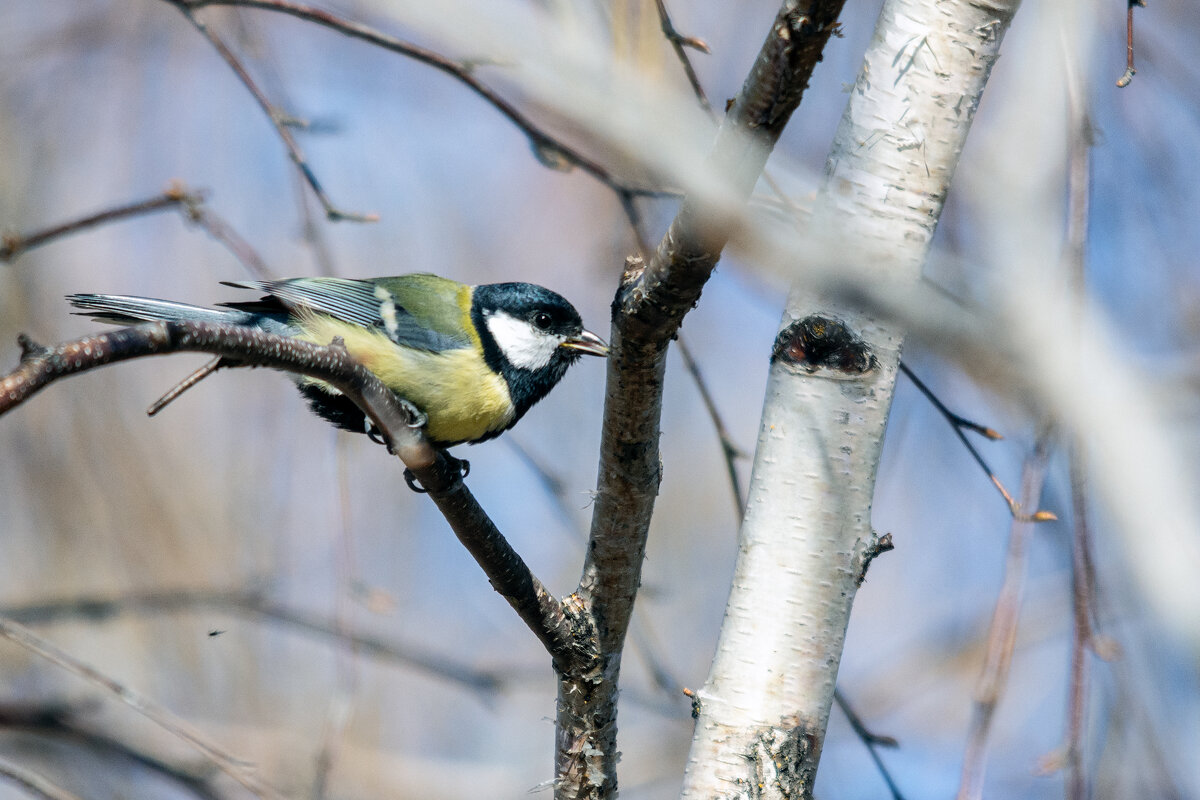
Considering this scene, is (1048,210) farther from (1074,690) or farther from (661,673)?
(661,673)

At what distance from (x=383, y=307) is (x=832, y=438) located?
181cm

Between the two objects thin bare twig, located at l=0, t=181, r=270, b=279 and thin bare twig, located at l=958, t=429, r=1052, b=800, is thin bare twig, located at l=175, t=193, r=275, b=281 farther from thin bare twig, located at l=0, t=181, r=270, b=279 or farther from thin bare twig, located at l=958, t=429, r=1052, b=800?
thin bare twig, located at l=958, t=429, r=1052, b=800

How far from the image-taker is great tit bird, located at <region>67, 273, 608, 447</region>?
298cm

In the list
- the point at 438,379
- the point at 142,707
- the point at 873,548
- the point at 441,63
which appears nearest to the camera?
the point at 873,548

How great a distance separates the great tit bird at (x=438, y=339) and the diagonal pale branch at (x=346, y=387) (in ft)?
2.81

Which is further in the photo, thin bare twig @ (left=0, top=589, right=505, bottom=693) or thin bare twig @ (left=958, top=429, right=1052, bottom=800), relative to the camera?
thin bare twig @ (left=0, top=589, right=505, bottom=693)

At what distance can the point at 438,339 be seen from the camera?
308 cm

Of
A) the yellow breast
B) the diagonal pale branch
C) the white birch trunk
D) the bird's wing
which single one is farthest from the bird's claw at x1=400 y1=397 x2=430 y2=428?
the white birch trunk

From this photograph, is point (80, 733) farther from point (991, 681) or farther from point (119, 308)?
point (991, 681)

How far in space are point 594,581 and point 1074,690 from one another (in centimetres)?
114

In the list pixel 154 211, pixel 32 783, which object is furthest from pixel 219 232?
pixel 32 783

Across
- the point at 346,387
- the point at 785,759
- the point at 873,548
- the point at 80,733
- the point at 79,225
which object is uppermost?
the point at 79,225

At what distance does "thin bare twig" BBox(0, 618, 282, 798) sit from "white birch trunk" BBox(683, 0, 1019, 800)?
1153mm

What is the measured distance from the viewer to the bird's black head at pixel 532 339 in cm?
325
